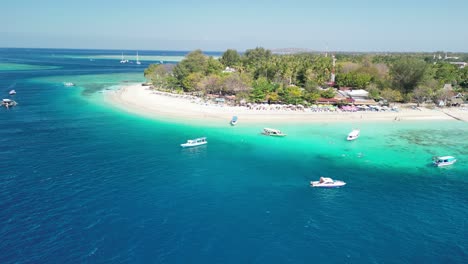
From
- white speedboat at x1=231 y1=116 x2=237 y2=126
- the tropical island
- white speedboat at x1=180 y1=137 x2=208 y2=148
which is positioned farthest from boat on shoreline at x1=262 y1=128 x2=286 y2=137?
white speedboat at x1=180 y1=137 x2=208 y2=148

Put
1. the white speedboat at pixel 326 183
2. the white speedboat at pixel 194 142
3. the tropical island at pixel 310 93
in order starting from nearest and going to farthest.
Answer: the white speedboat at pixel 326 183, the white speedboat at pixel 194 142, the tropical island at pixel 310 93

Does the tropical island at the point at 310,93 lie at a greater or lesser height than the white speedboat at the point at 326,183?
greater

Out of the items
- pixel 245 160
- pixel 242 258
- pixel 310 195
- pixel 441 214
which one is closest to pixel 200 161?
pixel 245 160

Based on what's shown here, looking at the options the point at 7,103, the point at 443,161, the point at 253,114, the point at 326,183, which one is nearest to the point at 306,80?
the point at 253,114

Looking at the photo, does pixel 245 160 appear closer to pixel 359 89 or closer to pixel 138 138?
pixel 138 138

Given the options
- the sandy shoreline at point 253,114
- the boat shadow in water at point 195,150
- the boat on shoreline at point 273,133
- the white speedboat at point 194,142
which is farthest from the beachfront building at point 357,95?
the boat shadow in water at point 195,150

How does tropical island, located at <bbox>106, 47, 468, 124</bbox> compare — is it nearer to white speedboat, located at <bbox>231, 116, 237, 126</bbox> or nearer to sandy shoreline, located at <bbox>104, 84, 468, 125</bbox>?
sandy shoreline, located at <bbox>104, 84, 468, 125</bbox>

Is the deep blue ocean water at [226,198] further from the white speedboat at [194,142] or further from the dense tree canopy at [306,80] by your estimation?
the dense tree canopy at [306,80]
